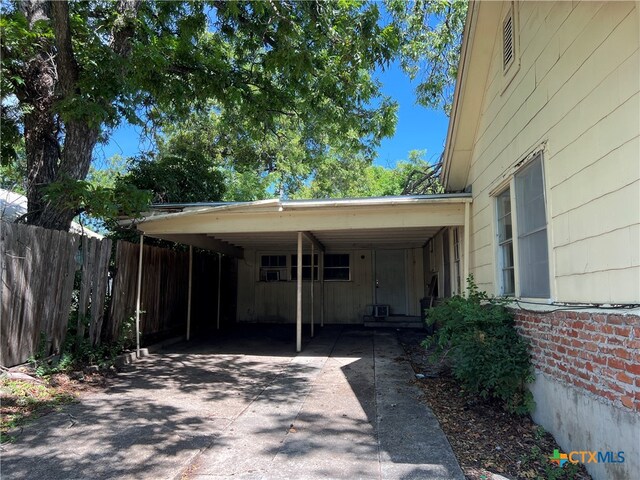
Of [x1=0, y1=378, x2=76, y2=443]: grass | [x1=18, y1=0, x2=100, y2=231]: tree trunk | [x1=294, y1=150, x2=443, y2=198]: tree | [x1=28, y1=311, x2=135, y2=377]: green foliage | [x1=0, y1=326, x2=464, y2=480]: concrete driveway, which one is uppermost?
[x1=294, y1=150, x2=443, y2=198]: tree

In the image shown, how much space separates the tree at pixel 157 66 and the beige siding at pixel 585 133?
3.47m

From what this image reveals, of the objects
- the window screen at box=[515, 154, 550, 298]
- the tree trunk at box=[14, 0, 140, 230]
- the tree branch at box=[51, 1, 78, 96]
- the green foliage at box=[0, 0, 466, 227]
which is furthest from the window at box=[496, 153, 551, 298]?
the tree branch at box=[51, 1, 78, 96]

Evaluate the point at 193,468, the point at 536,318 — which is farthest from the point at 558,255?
the point at 193,468

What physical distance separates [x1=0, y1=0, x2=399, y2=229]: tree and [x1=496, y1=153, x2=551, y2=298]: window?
13.6 ft

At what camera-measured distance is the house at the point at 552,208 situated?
2.83m

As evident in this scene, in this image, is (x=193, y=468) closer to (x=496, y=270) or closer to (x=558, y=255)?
(x=558, y=255)

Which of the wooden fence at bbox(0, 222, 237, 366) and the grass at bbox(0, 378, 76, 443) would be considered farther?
the wooden fence at bbox(0, 222, 237, 366)

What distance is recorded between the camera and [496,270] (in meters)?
5.47

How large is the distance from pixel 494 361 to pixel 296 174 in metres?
15.9

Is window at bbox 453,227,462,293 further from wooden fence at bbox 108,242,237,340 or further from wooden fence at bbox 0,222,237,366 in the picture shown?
wooden fence at bbox 0,222,237,366

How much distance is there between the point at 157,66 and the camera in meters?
6.80

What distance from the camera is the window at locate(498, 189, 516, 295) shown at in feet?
17.2

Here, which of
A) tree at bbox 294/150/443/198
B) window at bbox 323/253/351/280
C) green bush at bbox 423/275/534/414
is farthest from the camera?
tree at bbox 294/150/443/198

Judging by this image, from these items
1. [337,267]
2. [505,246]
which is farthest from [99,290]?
[337,267]
